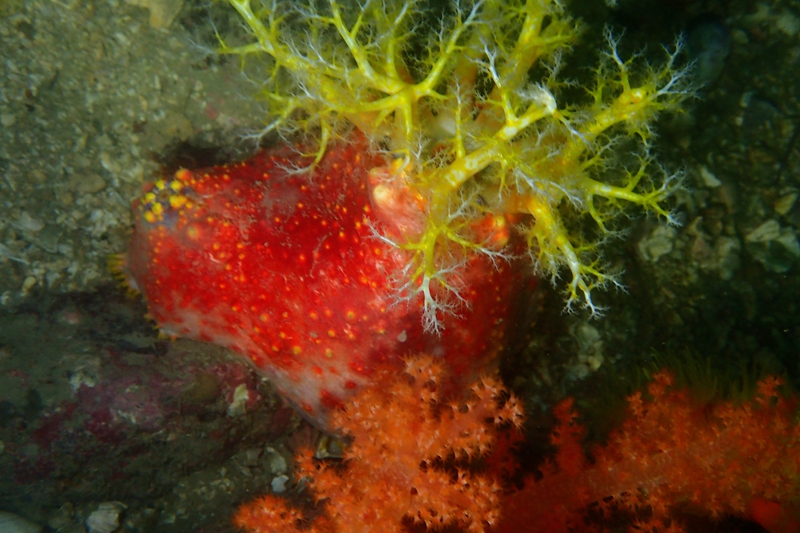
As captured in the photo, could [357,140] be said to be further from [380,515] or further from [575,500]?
[575,500]

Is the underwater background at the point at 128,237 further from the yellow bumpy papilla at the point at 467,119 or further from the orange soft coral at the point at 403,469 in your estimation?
the yellow bumpy papilla at the point at 467,119

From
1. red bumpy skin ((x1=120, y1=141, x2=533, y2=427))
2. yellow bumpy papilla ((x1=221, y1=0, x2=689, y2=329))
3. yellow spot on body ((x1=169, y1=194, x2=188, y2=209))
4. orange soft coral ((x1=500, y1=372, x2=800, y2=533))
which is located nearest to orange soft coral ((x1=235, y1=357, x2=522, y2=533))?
red bumpy skin ((x1=120, y1=141, x2=533, y2=427))

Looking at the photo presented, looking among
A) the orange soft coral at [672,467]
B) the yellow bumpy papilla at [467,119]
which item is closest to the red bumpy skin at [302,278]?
the yellow bumpy papilla at [467,119]

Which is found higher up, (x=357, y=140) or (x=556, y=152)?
(x=556, y=152)

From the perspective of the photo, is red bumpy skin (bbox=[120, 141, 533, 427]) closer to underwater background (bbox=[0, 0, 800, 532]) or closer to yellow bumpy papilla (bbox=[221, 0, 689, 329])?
yellow bumpy papilla (bbox=[221, 0, 689, 329])

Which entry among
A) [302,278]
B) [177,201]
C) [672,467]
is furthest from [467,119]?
[672,467]

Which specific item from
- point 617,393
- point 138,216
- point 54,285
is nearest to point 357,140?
point 138,216
